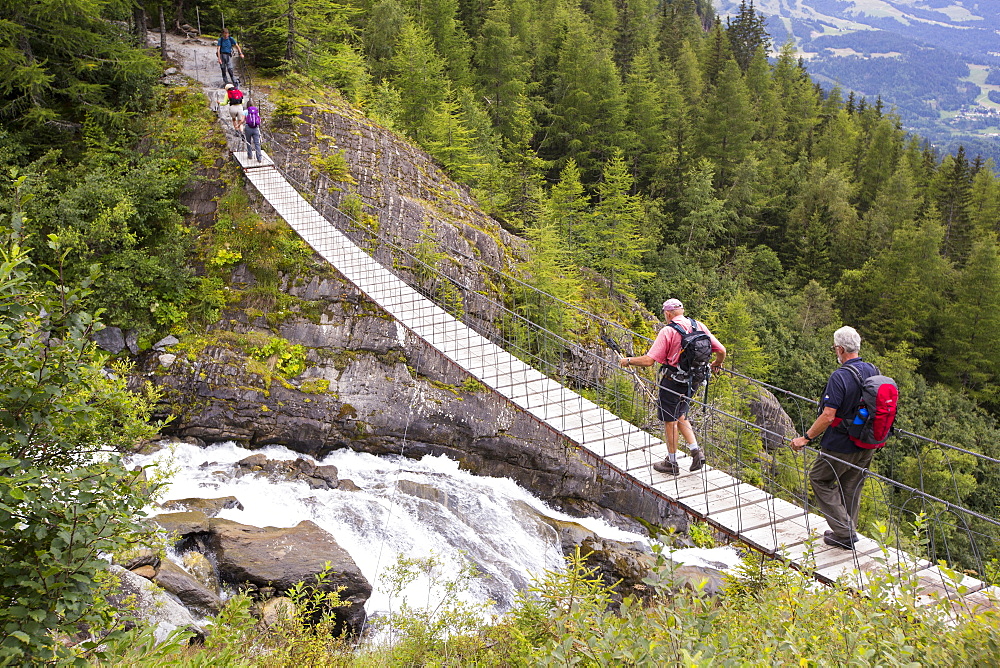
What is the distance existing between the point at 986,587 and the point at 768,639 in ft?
6.93

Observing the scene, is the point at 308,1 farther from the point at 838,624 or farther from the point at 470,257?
the point at 838,624

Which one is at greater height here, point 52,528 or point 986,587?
point 52,528

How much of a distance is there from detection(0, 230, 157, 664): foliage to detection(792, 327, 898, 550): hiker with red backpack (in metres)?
4.46

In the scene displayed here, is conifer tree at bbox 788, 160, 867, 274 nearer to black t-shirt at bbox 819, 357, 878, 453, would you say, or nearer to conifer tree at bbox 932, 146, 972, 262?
conifer tree at bbox 932, 146, 972, 262

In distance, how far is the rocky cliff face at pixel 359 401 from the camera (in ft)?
32.1

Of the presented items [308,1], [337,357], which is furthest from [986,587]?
[308,1]

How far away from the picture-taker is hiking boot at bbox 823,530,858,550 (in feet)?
16.2

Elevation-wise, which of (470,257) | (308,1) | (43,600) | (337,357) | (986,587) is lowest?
(337,357)

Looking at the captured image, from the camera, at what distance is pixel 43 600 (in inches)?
98.3

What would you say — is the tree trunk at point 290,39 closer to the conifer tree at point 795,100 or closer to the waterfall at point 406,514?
the waterfall at point 406,514

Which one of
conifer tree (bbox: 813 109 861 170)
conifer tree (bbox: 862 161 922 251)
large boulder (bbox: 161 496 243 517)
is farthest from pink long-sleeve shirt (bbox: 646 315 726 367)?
conifer tree (bbox: 813 109 861 170)

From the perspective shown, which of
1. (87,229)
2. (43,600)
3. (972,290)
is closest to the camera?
(43,600)

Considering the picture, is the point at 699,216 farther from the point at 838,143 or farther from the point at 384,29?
the point at 838,143

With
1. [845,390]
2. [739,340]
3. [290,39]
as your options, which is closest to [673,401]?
[845,390]
